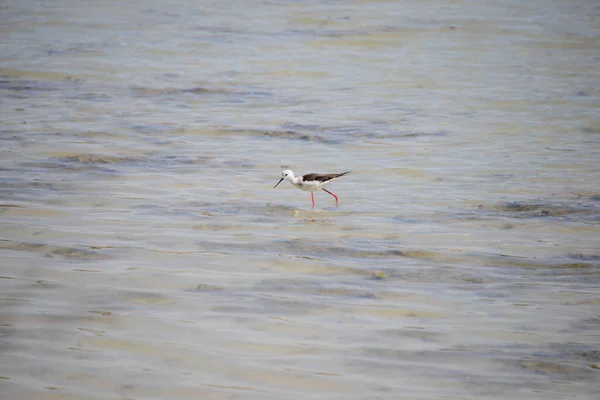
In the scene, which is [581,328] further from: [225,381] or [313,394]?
[225,381]

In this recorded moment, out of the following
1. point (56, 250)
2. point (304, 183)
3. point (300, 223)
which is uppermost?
point (56, 250)

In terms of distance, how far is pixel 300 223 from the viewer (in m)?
9.79

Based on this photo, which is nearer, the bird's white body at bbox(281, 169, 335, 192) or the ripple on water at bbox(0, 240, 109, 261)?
the ripple on water at bbox(0, 240, 109, 261)

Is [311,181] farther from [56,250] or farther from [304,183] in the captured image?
[56,250]

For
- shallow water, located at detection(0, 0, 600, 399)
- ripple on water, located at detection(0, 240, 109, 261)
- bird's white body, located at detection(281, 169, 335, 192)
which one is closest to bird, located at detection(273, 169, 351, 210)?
bird's white body, located at detection(281, 169, 335, 192)

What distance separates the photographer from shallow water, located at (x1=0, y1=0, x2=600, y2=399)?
5.59 m

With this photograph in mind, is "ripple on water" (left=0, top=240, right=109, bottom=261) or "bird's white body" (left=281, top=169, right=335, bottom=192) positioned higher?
"ripple on water" (left=0, top=240, right=109, bottom=261)

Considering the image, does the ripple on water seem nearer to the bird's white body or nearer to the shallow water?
the shallow water

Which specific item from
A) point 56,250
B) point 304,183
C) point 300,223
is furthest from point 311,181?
point 56,250

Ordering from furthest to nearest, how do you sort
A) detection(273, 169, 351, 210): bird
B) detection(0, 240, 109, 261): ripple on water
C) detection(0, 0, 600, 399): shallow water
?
detection(273, 169, 351, 210): bird, detection(0, 240, 109, 261): ripple on water, detection(0, 0, 600, 399): shallow water

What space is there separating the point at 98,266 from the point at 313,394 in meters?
3.07

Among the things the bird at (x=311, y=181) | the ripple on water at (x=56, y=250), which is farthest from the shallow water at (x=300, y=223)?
the bird at (x=311, y=181)

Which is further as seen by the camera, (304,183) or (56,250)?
(304,183)

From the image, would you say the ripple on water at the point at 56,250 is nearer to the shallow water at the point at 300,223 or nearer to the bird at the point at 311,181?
the shallow water at the point at 300,223
